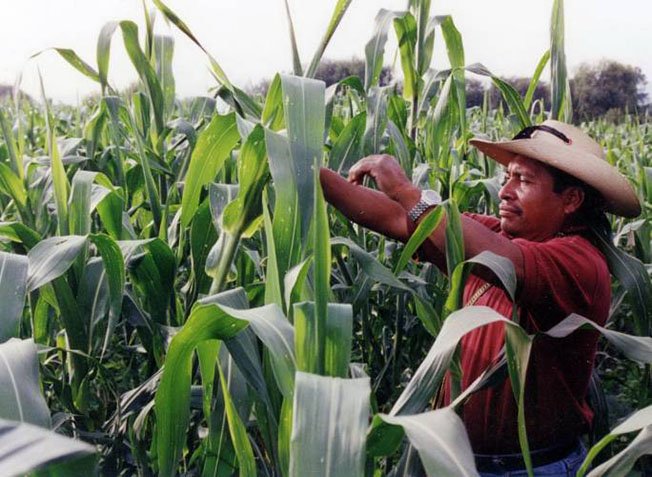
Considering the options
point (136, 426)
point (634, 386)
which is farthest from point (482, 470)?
point (634, 386)

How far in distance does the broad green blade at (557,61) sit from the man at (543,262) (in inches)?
2.4

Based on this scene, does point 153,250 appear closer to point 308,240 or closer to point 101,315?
point 101,315

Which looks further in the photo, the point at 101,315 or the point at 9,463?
the point at 101,315

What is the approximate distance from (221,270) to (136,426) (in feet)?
0.97

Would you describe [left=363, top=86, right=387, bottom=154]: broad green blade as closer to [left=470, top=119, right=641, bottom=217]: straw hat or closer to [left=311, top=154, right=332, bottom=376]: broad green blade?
[left=470, top=119, right=641, bottom=217]: straw hat

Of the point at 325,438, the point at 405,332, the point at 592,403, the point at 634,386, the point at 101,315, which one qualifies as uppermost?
the point at 325,438

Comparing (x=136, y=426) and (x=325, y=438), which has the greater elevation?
(x=325, y=438)

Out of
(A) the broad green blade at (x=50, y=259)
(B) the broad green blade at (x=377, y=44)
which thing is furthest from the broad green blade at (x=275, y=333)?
(B) the broad green blade at (x=377, y=44)

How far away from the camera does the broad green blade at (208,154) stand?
1184 mm

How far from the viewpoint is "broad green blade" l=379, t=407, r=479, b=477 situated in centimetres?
65

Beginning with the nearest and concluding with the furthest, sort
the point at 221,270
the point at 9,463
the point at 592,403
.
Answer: the point at 9,463 < the point at 221,270 < the point at 592,403

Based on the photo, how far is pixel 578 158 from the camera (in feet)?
4.43

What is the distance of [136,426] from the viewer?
4.04 ft

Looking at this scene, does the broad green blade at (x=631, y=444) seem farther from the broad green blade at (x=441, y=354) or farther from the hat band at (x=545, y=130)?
the hat band at (x=545, y=130)
